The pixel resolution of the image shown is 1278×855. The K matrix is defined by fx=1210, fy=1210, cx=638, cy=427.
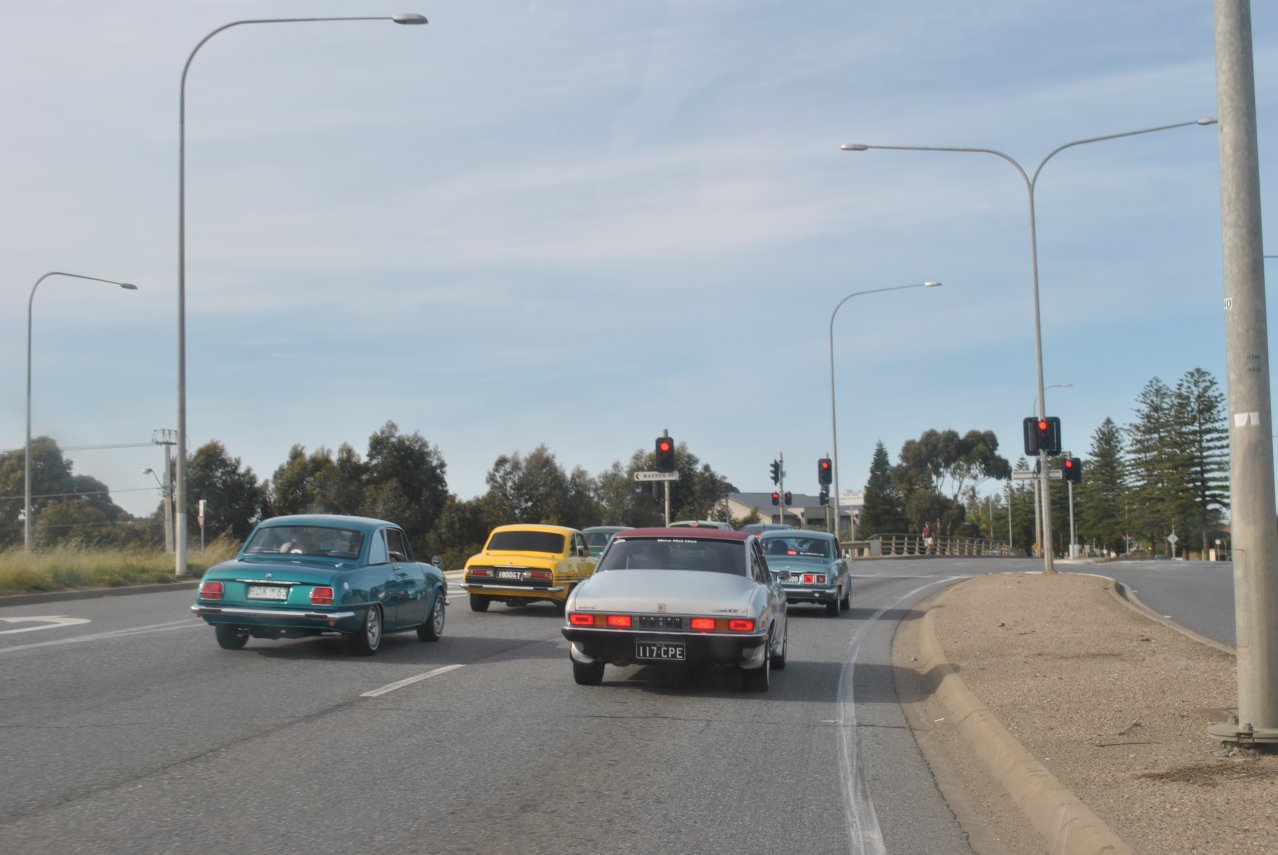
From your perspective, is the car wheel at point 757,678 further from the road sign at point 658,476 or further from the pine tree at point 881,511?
the pine tree at point 881,511

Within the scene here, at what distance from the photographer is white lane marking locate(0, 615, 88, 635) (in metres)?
15.5

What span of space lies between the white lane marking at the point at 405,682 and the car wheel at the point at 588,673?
154 centimetres

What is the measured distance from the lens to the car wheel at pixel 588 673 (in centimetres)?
1118

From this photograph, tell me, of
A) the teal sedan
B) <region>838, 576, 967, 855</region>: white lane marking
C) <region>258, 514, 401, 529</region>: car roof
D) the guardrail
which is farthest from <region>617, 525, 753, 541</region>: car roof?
the guardrail

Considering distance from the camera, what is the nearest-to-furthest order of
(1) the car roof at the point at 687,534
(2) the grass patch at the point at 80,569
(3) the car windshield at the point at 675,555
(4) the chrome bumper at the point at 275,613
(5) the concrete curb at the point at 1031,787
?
1. (5) the concrete curb at the point at 1031,787
2. (3) the car windshield at the point at 675,555
3. (1) the car roof at the point at 687,534
4. (4) the chrome bumper at the point at 275,613
5. (2) the grass patch at the point at 80,569

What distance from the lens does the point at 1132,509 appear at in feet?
329

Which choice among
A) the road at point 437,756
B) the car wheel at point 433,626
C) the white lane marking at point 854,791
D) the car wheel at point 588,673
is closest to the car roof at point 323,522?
the road at point 437,756

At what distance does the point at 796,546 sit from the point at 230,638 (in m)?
11.4

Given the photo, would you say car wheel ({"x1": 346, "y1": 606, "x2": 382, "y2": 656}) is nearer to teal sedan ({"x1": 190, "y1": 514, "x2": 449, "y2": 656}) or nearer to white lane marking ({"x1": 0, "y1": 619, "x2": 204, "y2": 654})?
teal sedan ({"x1": 190, "y1": 514, "x2": 449, "y2": 656})

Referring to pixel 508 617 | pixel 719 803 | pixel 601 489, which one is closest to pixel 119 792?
pixel 719 803

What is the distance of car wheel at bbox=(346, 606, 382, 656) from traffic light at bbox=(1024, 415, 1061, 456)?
20817 millimetres

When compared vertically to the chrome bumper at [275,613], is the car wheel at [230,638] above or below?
below

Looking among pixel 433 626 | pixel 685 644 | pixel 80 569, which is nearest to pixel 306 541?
pixel 433 626

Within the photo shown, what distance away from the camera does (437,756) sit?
26.0ft
